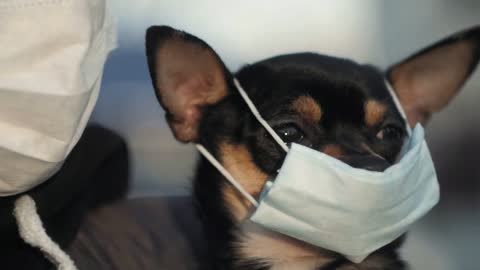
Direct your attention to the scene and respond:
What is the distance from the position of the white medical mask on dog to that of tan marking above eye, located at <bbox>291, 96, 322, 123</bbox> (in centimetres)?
7

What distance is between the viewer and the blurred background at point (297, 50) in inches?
79.3

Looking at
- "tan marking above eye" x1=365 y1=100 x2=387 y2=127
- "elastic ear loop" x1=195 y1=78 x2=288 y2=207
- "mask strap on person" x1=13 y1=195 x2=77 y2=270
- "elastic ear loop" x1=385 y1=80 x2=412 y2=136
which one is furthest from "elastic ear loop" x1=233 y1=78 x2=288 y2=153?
"mask strap on person" x1=13 y1=195 x2=77 y2=270

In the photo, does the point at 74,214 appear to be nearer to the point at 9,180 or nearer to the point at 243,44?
the point at 9,180

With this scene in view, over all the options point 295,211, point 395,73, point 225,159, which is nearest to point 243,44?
point 395,73

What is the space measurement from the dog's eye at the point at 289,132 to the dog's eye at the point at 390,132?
17 centimetres

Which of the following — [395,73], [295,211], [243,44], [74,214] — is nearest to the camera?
[295,211]

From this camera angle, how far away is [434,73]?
150cm

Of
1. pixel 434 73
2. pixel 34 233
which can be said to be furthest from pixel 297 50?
pixel 34 233

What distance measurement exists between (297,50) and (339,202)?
1.04m

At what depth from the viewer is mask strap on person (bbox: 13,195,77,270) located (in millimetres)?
1158

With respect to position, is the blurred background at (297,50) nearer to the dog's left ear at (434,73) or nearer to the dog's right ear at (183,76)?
the dog's left ear at (434,73)

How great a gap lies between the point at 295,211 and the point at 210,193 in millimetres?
244

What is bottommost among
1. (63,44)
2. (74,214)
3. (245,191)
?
(74,214)

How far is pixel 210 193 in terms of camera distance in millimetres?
1376
